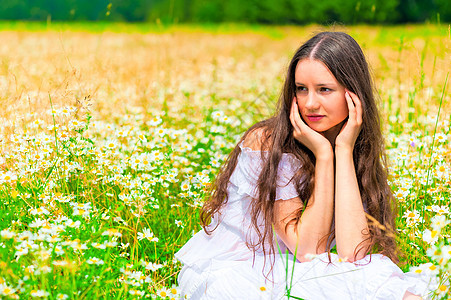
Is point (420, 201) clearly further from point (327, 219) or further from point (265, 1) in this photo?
point (265, 1)

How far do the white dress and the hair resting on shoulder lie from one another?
6cm

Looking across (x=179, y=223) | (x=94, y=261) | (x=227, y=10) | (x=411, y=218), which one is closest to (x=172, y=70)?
(x=179, y=223)

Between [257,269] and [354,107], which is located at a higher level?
[354,107]

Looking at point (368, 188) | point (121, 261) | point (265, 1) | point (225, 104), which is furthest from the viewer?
point (265, 1)

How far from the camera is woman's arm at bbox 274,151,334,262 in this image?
7.31 ft

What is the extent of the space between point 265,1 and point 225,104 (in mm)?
32357

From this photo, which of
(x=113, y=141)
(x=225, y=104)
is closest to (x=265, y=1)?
(x=225, y=104)

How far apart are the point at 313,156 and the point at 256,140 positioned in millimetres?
292

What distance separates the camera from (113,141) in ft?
10.1

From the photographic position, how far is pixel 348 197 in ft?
7.39

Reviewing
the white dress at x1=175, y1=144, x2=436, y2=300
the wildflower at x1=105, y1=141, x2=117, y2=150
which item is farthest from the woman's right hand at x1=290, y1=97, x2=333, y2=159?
the wildflower at x1=105, y1=141, x2=117, y2=150

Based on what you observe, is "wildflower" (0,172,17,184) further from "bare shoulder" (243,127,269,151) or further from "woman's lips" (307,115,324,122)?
"woman's lips" (307,115,324,122)

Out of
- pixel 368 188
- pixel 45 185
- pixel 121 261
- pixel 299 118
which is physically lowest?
pixel 121 261

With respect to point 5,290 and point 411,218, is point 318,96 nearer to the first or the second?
point 411,218
